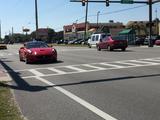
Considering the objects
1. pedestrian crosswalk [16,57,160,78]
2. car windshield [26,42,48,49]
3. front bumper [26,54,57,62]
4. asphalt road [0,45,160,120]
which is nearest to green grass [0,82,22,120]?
asphalt road [0,45,160,120]

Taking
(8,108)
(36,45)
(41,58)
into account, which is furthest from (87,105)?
(36,45)

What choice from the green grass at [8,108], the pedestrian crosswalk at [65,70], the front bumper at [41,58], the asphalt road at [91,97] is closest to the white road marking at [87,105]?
the asphalt road at [91,97]

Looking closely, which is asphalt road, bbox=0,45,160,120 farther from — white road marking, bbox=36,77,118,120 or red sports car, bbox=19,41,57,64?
red sports car, bbox=19,41,57,64

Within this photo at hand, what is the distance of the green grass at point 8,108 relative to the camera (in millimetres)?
8719

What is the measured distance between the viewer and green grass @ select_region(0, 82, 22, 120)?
872 cm

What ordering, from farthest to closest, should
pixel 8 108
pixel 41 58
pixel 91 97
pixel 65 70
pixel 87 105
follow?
pixel 41 58, pixel 65 70, pixel 91 97, pixel 87 105, pixel 8 108

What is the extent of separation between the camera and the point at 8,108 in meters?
9.76

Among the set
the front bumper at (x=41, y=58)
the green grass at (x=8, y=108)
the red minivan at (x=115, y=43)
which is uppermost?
the red minivan at (x=115, y=43)

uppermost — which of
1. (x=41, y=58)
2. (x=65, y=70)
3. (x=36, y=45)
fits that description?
(x=36, y=45)

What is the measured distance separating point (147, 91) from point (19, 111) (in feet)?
13.2

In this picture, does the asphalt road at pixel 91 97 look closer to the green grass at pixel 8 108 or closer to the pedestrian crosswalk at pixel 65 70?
the green grass at pixel 8 108

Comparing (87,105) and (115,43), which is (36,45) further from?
(87,105)

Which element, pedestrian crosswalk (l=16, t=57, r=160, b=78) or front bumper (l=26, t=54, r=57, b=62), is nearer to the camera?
pedestrian crosswalk (l=16, t=57, r=160, b=78)

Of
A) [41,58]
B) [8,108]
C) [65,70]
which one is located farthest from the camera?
[41,58]
